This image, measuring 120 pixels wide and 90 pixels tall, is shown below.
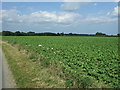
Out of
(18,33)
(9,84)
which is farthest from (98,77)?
(18,33)

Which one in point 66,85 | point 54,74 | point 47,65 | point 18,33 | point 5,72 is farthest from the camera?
point 18,33

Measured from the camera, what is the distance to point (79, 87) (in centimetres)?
530

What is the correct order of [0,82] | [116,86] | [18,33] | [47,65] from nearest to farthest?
[116,86]
[0,82]
[47,65]
[18,33]

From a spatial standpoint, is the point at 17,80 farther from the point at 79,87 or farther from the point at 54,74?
the point at 79,87

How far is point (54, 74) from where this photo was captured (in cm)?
679

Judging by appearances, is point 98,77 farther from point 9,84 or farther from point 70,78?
point 9,84

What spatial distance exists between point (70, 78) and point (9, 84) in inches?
89.6

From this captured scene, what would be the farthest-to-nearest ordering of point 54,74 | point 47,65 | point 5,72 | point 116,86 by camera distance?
point 47,65
point 5,72
point 54,74
point 116,86

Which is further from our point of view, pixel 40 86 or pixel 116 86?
pixel 40 86

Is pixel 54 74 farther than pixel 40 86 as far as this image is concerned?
Yes

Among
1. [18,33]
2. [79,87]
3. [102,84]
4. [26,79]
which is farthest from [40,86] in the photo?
[18,33]

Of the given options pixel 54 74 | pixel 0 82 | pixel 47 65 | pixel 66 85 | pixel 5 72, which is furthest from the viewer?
pixel 47 65

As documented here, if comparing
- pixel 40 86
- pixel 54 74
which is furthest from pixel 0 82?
pixel 54 74

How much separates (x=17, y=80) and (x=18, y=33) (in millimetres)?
87141
